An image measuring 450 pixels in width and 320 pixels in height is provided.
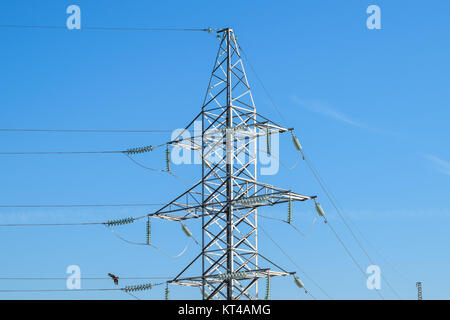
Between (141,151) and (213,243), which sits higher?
(141,151)

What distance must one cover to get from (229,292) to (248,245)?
10.3 feet

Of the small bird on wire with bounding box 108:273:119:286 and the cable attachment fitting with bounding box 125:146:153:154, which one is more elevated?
the cable attachment fitting with bounding box 125:146:153:154

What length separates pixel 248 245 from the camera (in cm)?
5106

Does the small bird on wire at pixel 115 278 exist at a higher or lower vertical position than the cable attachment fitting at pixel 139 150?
lower

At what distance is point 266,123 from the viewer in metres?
51.0
